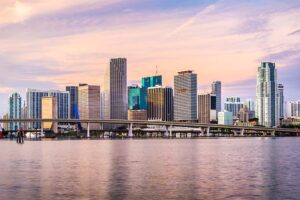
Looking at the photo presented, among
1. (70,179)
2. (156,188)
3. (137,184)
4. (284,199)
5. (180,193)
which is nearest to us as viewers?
(284,199)

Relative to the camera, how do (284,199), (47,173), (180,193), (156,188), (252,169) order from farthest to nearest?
1. (252,169)
2. (47,173)
3. (156,188)
4. (180,193)
5. (284,199)

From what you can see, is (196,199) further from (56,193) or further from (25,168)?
(25,168)

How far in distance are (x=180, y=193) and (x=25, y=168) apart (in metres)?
34.8

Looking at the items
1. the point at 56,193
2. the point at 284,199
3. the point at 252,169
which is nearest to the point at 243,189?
the point at 284,199

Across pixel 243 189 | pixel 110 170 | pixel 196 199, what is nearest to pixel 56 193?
pixel 196 199

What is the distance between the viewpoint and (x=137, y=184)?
54.8m

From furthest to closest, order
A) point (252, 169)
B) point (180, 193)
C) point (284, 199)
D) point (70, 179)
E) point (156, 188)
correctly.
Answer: point (252, 169)
point (70, 179)
point (156, 188)
point (180, 193)
point (284, 199)

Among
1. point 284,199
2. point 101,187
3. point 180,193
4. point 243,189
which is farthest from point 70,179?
point 284,199

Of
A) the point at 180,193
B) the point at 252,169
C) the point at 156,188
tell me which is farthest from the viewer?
the point at 252,169

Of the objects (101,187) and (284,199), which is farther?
(101,187)

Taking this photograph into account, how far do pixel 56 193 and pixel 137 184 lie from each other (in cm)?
986

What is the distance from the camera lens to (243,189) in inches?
1982

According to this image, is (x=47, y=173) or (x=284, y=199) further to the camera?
(x=47, y=173)

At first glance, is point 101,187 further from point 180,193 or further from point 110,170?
point 110,170
